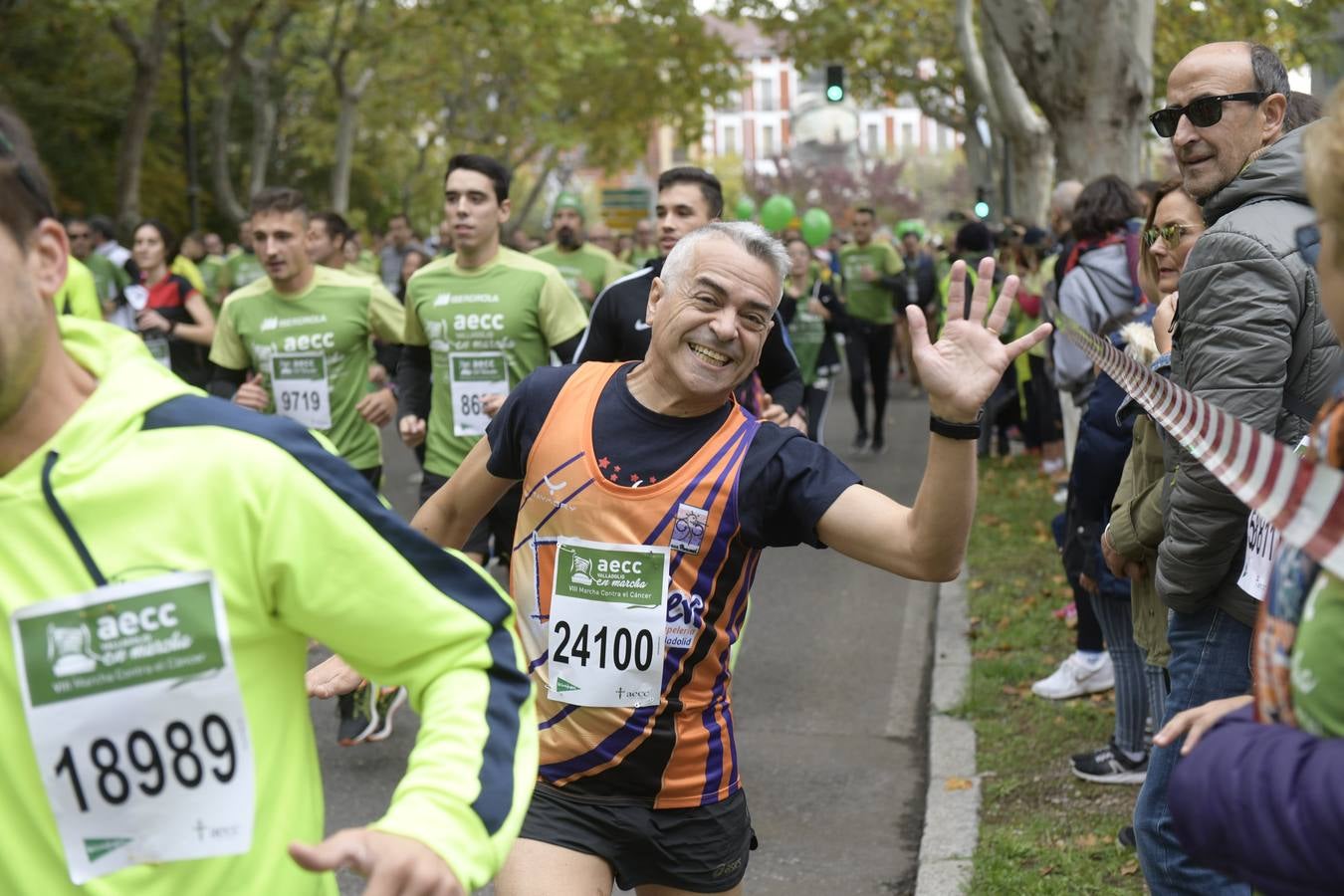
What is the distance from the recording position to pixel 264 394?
7418 millimetres

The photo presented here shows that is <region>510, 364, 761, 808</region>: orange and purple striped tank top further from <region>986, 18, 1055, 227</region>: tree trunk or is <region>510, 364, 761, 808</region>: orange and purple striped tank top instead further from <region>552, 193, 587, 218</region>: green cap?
<region>986, 18, 1055, 227</region>: tree trunk

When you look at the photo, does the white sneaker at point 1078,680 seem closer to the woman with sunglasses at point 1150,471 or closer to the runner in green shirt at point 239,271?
the woman with sunglasses at point 1150,471

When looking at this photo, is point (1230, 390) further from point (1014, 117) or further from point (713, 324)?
point (1014, 117)

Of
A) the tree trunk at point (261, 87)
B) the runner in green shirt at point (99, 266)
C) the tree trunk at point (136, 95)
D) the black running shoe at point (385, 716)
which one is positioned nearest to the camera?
the black running shoe at point (385, 716)

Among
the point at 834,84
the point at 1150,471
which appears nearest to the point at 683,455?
the point at 1150,471

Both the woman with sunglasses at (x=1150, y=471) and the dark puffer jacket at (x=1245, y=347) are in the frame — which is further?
the woman with sunglasses at (x=1150, y=471)

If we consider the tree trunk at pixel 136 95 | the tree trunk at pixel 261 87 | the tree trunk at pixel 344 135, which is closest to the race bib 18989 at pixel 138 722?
the tree trunk at pixel 136 95

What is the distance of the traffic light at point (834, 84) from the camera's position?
2155 centimetres

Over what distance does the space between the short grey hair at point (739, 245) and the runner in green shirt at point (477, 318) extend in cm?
346

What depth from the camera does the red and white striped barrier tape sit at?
5.53 feet

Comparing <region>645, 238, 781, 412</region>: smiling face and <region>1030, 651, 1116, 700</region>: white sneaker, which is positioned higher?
<region>645, 238, 781, 412</region>: smiling face

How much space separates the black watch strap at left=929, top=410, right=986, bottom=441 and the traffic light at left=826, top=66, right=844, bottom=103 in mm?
19126

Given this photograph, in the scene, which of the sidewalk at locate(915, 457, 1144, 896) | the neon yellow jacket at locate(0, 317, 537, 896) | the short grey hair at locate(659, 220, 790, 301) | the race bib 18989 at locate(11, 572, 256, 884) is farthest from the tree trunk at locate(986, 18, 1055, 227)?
the race bib 18989 at locate(11, 572, 256, 884)

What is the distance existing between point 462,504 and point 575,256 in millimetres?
10110
